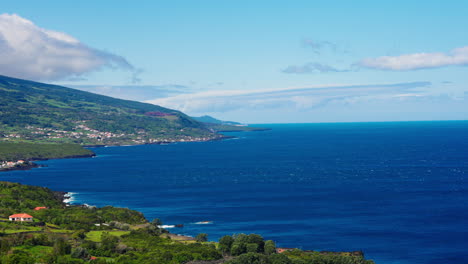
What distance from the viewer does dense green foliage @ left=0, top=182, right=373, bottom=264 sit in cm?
6562

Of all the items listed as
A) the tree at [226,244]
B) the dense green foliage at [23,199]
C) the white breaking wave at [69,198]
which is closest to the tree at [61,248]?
the tree at [226,244]

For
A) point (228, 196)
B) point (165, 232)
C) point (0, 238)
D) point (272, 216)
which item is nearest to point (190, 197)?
point (228, 196)

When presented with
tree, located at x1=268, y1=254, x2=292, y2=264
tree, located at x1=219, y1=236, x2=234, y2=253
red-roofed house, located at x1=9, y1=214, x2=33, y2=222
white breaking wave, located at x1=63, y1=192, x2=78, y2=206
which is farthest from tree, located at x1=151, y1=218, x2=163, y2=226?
white breaking wave, located at x1=63, y1=192, x2=78, y2=206

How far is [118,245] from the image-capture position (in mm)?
73188

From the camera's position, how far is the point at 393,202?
119562mm

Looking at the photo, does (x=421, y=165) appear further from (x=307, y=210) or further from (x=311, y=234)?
(x=311, y=234)

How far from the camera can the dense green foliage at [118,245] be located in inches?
2584

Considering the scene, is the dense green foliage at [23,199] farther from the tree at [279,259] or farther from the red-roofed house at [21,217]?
the tree at [279,259]

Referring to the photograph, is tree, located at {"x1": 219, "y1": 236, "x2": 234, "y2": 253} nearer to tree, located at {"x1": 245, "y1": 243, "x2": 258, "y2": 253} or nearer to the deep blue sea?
tree, located at {"x1": 245, "y1": 243, "x2": 258, "y2": 253}

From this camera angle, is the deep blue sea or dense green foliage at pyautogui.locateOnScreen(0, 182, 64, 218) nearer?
the deep blue sea

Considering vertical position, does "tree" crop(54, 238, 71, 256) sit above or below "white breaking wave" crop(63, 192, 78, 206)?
above

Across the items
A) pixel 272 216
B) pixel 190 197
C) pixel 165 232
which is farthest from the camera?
pixel 190 197

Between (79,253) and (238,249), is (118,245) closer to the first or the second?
(79,253)

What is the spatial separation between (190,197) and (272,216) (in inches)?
1239
